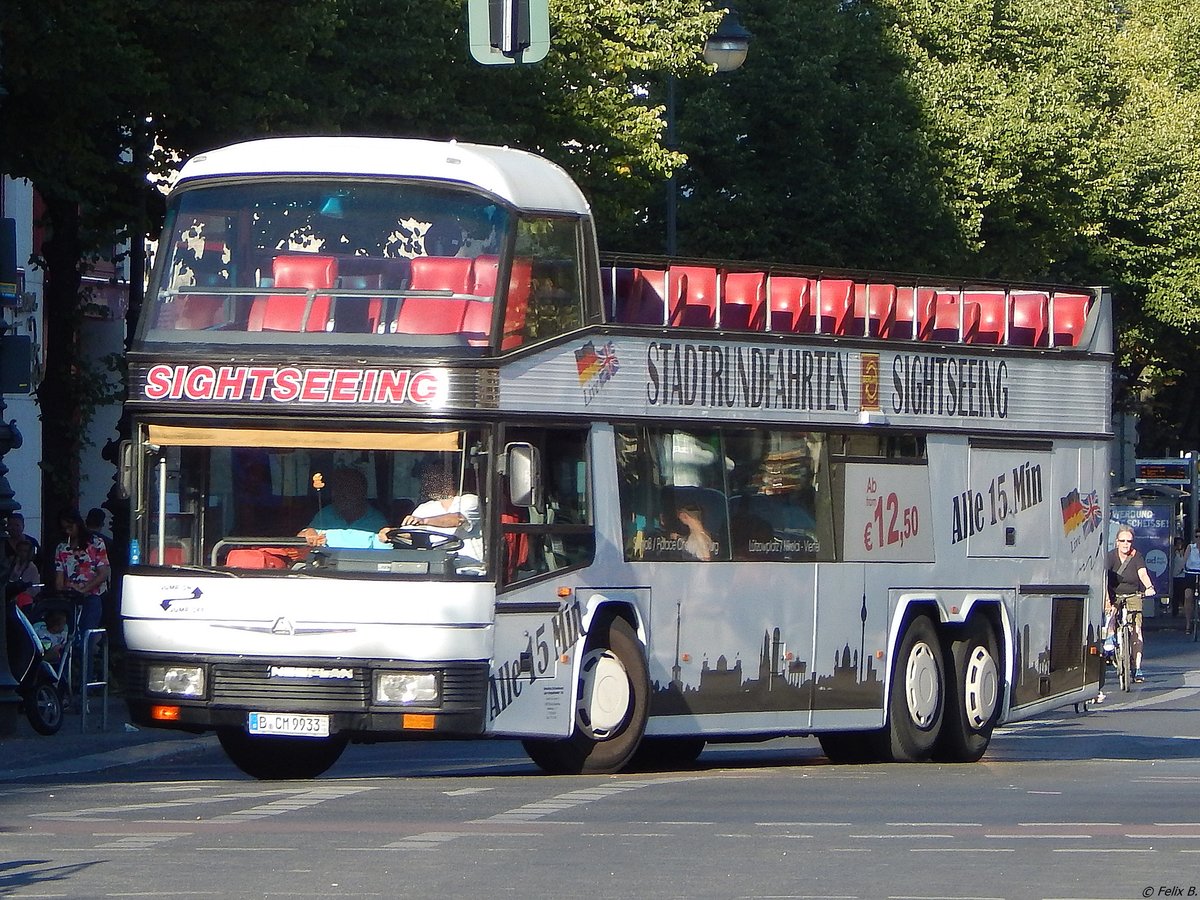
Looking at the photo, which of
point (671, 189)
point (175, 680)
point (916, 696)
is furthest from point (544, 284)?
point (671, 189)

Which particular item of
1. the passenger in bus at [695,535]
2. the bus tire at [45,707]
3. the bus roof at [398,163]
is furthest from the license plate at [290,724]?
the bus tire at [45,707]

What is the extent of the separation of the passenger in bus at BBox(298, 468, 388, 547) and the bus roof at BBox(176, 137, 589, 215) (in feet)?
5.88

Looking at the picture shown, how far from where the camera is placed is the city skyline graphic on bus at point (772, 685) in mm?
15883

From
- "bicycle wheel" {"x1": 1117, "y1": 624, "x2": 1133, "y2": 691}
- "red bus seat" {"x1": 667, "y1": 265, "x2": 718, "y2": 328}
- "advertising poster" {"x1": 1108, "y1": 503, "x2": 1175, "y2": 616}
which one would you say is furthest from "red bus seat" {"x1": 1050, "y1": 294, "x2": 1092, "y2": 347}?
"advertising poster" {"x1": 1108, "y1": 503, "x2": 1175, "y2": 616}

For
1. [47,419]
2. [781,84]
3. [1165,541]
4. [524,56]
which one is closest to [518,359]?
[524,56]

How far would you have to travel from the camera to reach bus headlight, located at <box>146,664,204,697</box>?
47.3 feet

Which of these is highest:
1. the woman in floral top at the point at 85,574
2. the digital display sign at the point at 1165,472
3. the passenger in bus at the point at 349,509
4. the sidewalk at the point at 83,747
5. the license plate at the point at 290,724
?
the digital display sign at the point at 1165,472

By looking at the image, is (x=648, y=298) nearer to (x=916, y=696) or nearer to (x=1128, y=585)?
(x=916, y=696)

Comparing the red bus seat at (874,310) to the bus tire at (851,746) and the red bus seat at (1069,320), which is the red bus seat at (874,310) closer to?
the red bus seat at (1069,320)

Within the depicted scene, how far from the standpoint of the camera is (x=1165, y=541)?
47531mm

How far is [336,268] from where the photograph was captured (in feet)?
47.8

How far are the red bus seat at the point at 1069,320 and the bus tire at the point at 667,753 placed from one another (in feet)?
13.9

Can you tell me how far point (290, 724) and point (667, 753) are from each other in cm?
411

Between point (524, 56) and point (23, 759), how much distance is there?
5792 mm
